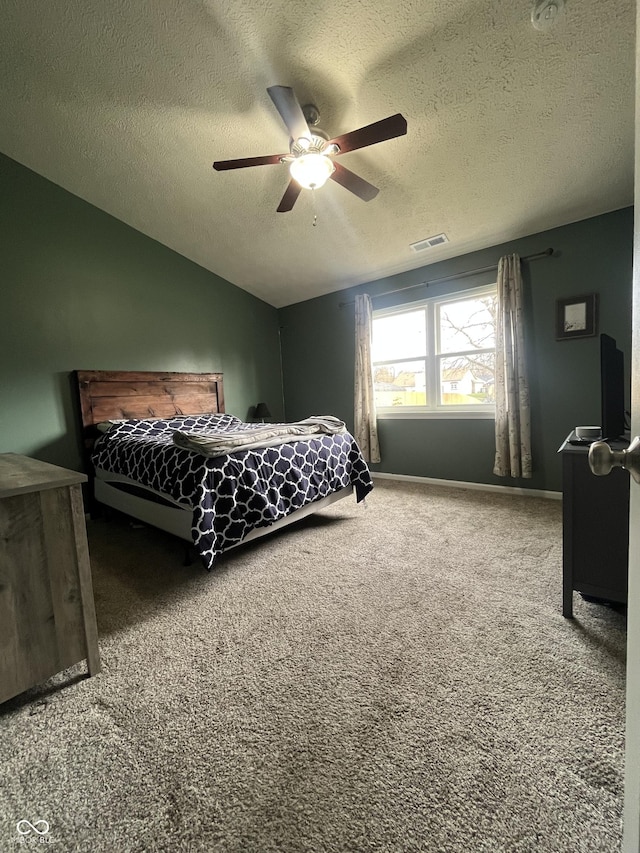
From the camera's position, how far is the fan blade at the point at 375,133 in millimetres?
1620

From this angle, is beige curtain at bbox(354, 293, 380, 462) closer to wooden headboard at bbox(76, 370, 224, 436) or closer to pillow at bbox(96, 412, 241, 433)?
pillow at bbox(96, 412, 241, 433)

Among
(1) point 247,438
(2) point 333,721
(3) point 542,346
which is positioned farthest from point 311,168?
(2) point 333,721

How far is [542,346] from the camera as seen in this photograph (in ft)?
9.74

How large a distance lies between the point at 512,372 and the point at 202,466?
2659 mm

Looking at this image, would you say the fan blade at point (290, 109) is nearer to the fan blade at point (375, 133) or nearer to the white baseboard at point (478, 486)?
the fan blade at point (375, 133)

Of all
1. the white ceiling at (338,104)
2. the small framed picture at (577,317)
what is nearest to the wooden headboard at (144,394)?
the white ceiling at (338,104)

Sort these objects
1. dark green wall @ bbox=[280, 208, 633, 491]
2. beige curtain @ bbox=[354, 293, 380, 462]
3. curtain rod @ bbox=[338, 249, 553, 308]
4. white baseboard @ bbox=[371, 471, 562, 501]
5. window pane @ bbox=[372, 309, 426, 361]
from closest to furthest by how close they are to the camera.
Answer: dark green wall @ bbox=[280, 208, 633, 491] → curtain rod @ bbox=[338, 249, 553, 308] → white baseboard @ bbox=[371, 471, 562, 501] → window pane @ bbox=[372, 309, 426, 361] → beige curtain @ bbox=[354, 293, 380, 462]

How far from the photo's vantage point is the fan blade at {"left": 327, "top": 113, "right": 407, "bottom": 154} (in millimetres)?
1620

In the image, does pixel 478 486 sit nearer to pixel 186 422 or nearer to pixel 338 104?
pixel 186 422

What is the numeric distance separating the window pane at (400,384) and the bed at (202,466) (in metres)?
1.36

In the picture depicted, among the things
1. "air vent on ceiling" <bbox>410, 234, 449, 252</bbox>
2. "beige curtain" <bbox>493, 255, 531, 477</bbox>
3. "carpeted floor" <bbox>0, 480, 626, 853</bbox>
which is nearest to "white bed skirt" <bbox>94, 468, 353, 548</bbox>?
"carpeted floor" <bbox>0, 480, 626, 853</bbox>

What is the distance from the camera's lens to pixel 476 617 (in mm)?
1478

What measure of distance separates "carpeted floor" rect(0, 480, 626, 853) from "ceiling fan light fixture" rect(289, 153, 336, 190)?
2.21 meters

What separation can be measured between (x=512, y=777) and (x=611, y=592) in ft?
2.79
